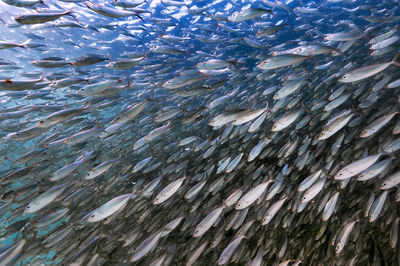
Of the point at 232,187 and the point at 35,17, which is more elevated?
the point at 35,17

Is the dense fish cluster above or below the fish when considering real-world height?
below

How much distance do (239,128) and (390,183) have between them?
7.97ft

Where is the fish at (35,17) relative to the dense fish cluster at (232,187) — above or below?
above

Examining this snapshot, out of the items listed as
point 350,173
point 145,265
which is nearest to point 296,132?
point 350,173

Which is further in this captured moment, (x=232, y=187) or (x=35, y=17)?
(x=232, y=187)

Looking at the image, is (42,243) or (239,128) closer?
(42,243)

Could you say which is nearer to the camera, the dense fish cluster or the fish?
the fish

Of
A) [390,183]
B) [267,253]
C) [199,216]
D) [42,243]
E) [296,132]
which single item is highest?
[390,183]

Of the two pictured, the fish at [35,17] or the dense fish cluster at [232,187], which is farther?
the dense fish cluster at [232,187]

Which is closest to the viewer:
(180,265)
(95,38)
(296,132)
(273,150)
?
(180,265)

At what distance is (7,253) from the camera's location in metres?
2.77

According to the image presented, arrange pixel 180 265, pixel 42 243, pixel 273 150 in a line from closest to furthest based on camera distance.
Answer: pixel 42 243 → pixel 180 265 → pixel 273 150

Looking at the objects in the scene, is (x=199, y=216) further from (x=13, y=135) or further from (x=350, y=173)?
(x=13, y=135)

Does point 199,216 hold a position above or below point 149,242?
below
